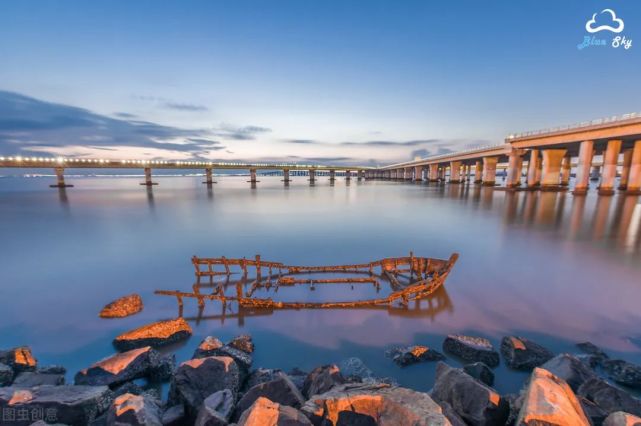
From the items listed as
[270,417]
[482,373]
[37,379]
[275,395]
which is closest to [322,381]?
[275,395]

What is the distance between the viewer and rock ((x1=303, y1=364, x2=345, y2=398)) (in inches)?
261

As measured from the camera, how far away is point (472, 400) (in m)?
5.47

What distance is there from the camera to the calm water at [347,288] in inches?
412

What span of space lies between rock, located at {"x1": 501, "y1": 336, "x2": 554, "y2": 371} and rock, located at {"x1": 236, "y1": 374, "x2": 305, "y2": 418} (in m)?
7.50

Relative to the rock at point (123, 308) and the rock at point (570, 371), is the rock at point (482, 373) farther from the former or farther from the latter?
the rock at point (123, 308)

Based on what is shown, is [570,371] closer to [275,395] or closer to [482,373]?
[482,373]

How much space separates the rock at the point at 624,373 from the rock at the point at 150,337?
15037 millimetres

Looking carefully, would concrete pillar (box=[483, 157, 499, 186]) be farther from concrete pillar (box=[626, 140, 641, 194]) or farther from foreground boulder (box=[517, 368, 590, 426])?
foreground boulder (box=[517, 368, 590, 426])

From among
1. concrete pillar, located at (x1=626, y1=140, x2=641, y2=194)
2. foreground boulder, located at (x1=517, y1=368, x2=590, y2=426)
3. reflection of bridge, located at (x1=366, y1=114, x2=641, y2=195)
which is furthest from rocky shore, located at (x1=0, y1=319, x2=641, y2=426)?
concrete pillar, located at (x1=626, y1=140, x2=641, y2=194)

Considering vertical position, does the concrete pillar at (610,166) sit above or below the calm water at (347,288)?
above

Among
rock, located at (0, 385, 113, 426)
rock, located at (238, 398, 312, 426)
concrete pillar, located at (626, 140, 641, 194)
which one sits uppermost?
concrete pillar, located at (626, 140, 641, 194)

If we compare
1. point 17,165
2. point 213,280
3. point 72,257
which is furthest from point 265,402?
point 17,165

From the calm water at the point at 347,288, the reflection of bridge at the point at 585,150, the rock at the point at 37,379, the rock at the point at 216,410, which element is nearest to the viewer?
the rock at the point at 216,410

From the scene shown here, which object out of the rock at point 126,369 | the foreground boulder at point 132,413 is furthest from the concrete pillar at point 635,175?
the foreground boulder at point 132,413
